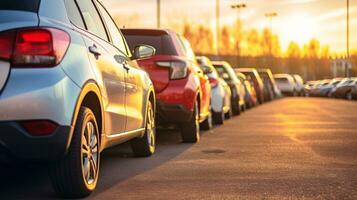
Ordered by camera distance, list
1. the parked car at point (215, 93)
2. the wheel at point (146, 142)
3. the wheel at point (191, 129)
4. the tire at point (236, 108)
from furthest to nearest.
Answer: the tire at point (236, 108) < the parked car at point (215, 93) < the wheel at point (191, 129) < the wheel at point (146, 142)

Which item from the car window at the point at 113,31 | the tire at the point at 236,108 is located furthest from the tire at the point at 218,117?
the car window at the point at 113,31

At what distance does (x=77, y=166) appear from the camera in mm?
5531

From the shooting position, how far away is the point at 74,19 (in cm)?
611

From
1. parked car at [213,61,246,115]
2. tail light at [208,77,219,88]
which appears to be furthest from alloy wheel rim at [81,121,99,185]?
parked car at [213,61,246,115]

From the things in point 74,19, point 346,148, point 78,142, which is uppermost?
point 74,19

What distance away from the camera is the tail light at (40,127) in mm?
5035

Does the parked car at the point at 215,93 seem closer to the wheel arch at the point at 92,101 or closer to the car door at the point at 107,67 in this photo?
the car door at the point at 107,67

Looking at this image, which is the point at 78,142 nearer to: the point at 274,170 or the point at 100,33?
the point at 100,33

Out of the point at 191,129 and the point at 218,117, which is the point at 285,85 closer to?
the point at 218,117

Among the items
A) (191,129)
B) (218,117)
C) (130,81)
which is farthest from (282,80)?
(130,81)

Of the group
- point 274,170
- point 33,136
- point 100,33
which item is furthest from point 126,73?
point 33,136

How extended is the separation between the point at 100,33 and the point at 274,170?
2.26 metres

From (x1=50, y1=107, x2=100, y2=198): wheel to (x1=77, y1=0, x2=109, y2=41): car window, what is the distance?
1118 millimetres

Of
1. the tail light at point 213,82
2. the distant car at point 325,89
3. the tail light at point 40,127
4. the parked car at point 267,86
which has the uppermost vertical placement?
the tail light at point 40,127
